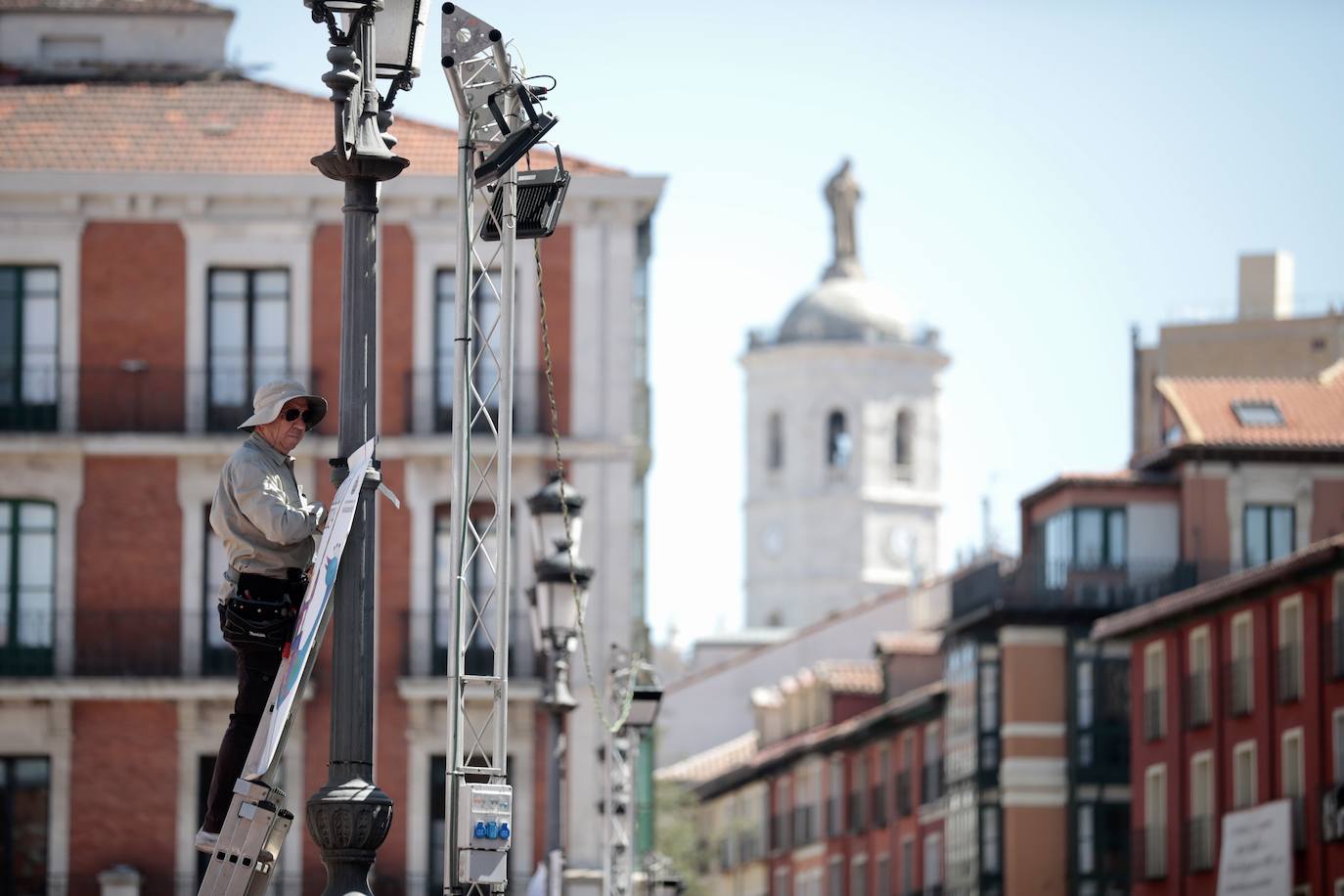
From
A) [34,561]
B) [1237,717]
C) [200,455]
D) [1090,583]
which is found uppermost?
[200,455]

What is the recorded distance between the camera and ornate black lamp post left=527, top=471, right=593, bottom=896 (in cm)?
2428

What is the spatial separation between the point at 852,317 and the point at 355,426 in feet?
441

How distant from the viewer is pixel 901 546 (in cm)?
14538

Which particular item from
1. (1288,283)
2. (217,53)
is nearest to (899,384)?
(1288,283)

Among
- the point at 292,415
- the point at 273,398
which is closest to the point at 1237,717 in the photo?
the point at 292,415

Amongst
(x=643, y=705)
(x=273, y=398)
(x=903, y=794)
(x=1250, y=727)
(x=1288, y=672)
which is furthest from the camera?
(x=903, y=794)

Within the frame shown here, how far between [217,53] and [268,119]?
346cm

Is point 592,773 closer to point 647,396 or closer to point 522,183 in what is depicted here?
point 647,396

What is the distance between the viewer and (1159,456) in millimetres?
63344

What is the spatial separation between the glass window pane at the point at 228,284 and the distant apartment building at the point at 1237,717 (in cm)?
1673

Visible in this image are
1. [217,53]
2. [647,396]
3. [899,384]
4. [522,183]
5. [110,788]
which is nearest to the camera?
[522,183]

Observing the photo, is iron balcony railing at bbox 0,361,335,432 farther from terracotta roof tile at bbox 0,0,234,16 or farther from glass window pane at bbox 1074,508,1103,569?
glass window pane at bbox 1074,508,1103,569

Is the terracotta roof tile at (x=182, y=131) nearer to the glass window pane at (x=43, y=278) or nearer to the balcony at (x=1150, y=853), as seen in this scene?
the glass window pane at (x=43, y=278)

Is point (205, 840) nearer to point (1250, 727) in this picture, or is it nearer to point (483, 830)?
point (483, 830)
